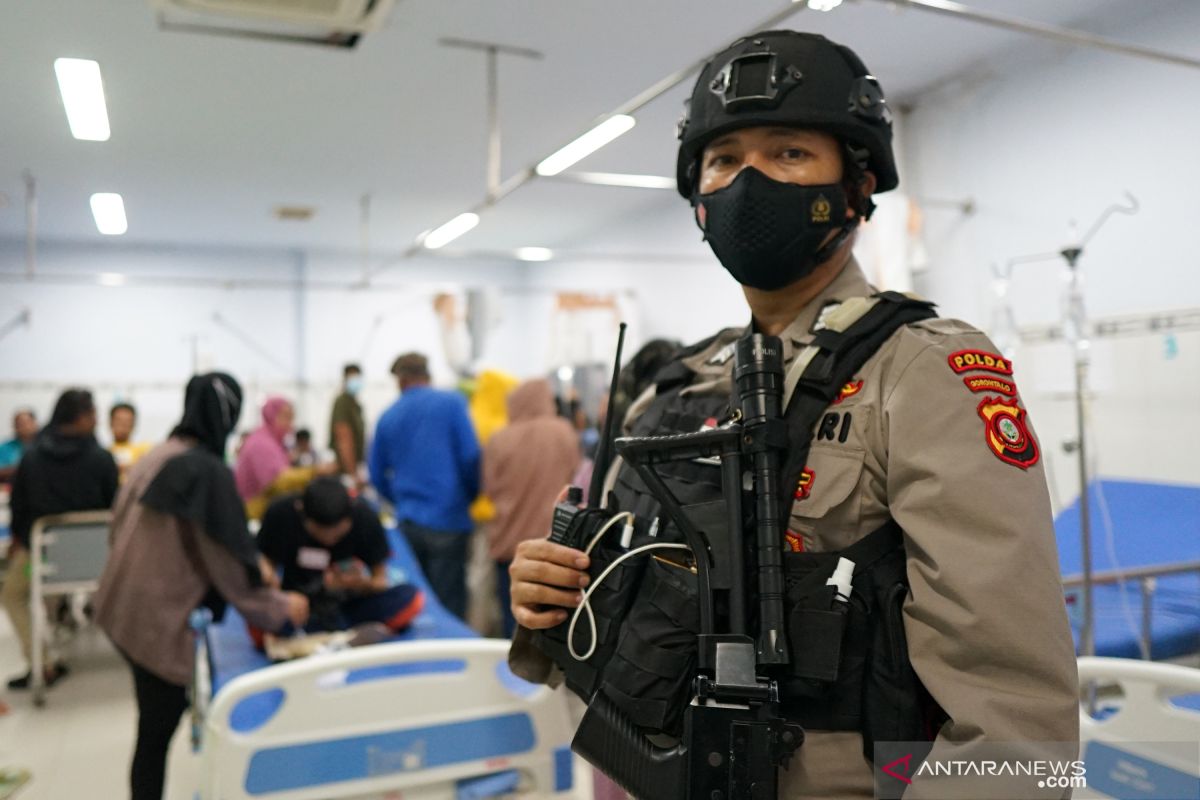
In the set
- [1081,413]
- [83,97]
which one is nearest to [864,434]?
[1081,413]

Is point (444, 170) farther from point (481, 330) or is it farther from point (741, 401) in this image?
point (741, 401)

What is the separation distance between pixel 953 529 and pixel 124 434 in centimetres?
682

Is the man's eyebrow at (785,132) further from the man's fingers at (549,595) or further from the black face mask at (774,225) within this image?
the man's fingers at (549,595)

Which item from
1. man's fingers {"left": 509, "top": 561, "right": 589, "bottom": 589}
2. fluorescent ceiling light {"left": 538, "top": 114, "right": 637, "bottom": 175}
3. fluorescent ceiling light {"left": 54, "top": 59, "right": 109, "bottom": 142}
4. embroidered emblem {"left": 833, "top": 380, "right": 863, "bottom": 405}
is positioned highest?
fluorescent ceiling light {"left": 538, "top": 114, "right": 637, "bottom": 175}

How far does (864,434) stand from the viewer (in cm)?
108

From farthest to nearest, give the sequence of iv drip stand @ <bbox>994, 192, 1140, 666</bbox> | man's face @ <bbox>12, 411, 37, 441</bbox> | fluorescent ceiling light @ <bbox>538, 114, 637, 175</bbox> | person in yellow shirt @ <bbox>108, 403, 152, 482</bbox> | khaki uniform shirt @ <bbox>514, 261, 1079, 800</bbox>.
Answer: person in yellow shirt @ <bbox>108, 403, 152, 482</bbox> → man's face @ <bbox>12, 411, 37, 441</bbox> → fluorescent ceiling light @ <bbox>538, 114, 637, 175</bbox> → iv drip stand @ <bbox>994, 192, 1140, 666</bbox> → khaki uniform shirt @ <bbox>514, 261, 1079, 800</bbox>

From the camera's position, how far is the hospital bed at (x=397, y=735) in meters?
2.28

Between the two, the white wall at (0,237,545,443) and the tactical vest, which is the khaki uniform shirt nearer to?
the tactical vest

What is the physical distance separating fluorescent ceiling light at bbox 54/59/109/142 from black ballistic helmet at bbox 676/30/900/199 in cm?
197

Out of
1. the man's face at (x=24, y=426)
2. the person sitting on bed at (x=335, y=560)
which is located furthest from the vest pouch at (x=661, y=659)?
the man's face at (x=24, y=426)

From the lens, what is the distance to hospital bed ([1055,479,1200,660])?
2865mm

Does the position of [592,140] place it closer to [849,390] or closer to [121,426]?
[849,390]

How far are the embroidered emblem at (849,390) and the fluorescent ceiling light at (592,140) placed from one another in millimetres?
2643

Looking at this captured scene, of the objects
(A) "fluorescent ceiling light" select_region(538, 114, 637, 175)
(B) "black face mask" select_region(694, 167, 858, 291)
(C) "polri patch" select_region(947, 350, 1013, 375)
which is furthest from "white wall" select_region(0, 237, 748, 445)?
(C) "polri patch" select_region(947, 350, 1013, 375)
